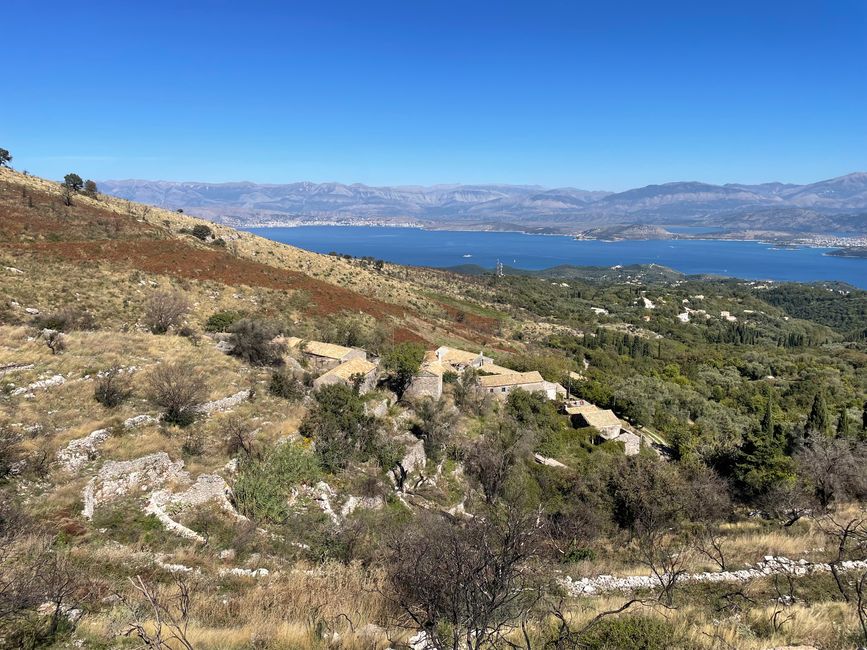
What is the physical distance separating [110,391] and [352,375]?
915cm

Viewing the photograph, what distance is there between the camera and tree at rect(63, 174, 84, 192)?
53.5m

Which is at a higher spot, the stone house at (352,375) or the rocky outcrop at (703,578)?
the stone house at (352,375)

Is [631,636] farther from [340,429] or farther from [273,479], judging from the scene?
[340,429]

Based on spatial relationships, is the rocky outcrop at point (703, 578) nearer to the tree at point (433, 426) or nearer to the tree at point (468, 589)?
the tree at point (468, 589)

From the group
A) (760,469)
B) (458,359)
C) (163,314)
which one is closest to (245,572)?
(760,469)

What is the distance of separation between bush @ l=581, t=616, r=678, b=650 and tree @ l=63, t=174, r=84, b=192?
6640 centimetres

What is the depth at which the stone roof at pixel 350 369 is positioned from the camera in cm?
2041

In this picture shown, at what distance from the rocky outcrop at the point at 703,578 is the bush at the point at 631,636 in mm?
3277

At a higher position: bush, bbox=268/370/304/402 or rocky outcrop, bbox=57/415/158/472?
rocky outcrop, bbox=57/415/158/472

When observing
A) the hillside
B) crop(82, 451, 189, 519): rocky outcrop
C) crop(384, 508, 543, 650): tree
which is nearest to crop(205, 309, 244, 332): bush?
the hillside

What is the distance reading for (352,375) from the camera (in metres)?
20.4

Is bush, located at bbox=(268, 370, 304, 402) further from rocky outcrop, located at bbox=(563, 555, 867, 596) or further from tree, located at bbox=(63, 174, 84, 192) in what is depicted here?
tree, located at bbox=(63, 174, 84, 192)

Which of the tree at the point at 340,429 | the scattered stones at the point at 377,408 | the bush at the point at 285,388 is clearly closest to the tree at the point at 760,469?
the tree at the point at 340,429

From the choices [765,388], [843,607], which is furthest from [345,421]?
[765,388]
